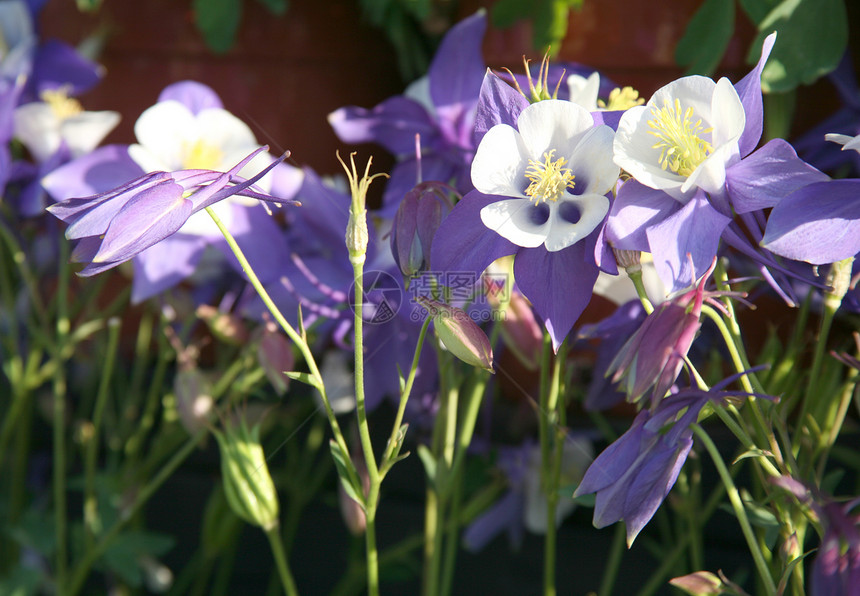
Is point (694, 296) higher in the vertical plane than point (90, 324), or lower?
higher

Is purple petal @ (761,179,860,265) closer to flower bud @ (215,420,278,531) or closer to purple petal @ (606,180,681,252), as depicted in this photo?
purple petal @ (606,180,681,252)

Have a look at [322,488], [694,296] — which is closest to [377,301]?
[694,296]

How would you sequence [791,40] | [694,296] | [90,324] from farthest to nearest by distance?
[90,324] < [791,40] < [694,296]

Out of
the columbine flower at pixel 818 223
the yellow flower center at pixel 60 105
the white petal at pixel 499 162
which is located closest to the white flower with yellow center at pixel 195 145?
the yellow flower center at pixel 60 105

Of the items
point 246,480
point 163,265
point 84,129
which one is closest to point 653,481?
point 246,480

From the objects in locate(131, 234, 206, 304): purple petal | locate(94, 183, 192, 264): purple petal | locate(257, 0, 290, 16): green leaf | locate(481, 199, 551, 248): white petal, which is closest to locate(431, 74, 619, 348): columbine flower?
locate(481, 199, 551, 248): white petal

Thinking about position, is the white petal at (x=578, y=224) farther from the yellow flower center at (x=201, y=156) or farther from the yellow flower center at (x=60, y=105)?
the yellow flower center at (x=60, y=105)

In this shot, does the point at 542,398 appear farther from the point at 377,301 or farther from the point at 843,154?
the point at 843,154

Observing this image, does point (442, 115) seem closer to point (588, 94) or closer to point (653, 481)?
point (588, 94)
